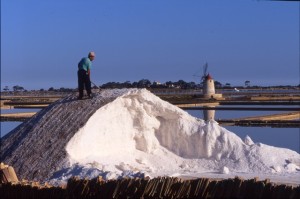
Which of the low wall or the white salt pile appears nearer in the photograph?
the low wall

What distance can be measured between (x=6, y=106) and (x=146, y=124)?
23.8 m

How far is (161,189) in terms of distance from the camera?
15.1ft

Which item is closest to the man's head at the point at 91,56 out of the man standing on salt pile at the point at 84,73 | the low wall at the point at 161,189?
the man standing on salt pile at the point at 84,73

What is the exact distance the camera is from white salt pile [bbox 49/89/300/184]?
29.0 feet

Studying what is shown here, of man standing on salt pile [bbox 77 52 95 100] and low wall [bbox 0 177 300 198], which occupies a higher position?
man standing on salt pile [bbox 77 52 95 100]

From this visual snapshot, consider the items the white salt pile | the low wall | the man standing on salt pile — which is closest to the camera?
the low wall

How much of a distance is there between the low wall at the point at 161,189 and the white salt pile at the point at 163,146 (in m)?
3.18

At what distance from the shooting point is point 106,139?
9.34 meters

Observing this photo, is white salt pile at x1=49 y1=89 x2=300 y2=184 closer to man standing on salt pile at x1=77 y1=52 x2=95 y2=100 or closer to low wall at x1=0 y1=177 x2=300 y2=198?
man standing on salt pile at x1=77 y1=52 x2=95 y2=100

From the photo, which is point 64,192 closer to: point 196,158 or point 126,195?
point 126,195

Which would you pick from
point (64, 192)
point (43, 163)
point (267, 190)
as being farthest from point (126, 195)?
point (43, 163)

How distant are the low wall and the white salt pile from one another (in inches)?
125

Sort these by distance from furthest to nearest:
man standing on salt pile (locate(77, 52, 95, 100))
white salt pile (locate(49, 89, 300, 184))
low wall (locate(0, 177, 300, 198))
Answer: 1. man standing on salt pile (locate(77, 52, 95, 100))
2. white salt pile (locate(49, 89, 300, 184))
3. low wall (locate(0, 177, 300, 198))

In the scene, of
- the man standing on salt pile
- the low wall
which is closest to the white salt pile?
the man standing on salt pile
